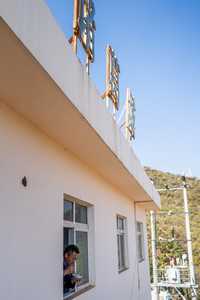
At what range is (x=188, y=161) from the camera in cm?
1459

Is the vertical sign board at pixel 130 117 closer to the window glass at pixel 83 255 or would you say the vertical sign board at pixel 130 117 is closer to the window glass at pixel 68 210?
the window glass at pixel 83 255

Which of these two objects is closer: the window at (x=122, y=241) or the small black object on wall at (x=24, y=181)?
the small black object on wall at (x=24, y=181)

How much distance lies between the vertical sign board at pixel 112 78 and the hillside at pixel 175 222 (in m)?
12.0

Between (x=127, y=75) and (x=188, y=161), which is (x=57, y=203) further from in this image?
(x=188, y=161)

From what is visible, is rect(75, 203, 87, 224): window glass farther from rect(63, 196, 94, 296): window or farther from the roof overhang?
the roof overhang

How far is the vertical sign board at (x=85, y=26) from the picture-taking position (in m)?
2.97

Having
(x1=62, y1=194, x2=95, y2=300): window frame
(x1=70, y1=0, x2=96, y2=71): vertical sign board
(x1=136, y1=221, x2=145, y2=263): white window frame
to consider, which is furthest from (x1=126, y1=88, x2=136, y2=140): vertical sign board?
(x1=136, y1=221, x2=145, y2=263): white window frame

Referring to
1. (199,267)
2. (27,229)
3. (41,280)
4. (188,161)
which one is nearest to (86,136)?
(27,229)

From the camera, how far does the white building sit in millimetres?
1875

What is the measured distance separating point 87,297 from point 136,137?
376 centimetres

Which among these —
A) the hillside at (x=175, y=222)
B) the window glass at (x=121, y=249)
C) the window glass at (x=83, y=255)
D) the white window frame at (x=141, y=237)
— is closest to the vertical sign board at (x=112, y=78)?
the window glass at (x=83, y=255)

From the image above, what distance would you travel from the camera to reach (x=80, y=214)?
4199 millimetres

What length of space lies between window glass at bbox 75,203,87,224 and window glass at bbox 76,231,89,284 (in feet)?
0.58

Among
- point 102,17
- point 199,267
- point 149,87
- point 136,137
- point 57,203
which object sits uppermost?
point 102,17
